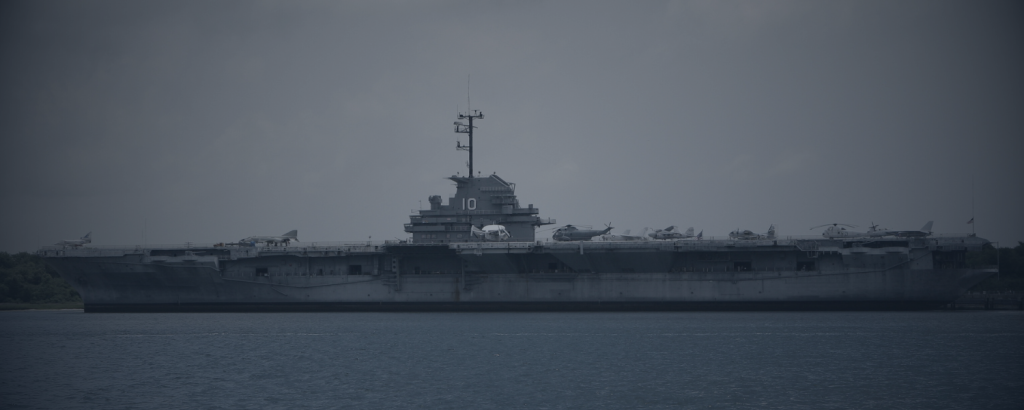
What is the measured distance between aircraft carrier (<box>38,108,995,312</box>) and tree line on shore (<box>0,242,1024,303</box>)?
14.4 m

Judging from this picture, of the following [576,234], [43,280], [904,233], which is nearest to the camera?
[904,233]

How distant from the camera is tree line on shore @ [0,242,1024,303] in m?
57.7

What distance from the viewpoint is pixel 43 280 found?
6034 centimetres

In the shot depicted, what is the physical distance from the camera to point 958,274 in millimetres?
37500

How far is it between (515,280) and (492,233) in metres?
2.36

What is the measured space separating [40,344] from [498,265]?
17.7 meters

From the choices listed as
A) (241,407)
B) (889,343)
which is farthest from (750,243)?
(241,407)

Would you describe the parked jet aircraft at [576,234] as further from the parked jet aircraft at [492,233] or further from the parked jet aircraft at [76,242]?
the parked jet aircraft at [76,242]

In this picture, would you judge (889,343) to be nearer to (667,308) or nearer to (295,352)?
(667,308)

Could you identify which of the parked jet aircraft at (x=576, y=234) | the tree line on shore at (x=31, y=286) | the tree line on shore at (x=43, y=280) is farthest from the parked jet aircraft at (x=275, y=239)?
the tree line on shore at (x=31, y=286)

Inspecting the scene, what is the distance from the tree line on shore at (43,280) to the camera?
189 feet

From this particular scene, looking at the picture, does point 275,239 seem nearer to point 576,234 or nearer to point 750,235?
point 576,234

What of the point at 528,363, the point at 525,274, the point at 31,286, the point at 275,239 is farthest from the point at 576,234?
the point at 31,286

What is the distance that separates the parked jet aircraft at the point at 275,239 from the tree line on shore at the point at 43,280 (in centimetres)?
1524
